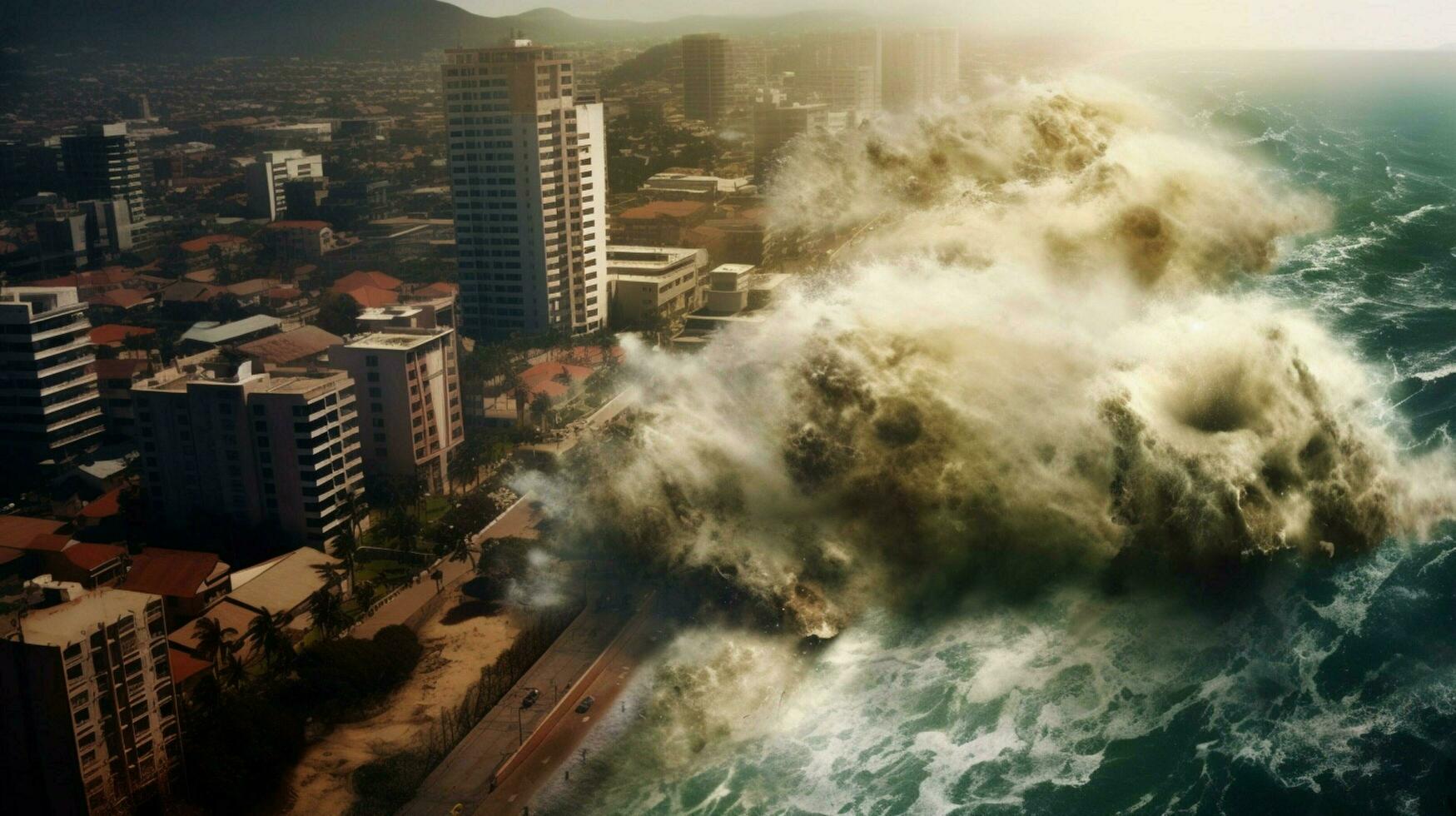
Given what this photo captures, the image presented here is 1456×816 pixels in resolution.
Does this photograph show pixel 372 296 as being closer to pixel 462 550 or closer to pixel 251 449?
pixel 251 449

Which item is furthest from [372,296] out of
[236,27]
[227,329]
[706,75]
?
[236,27]

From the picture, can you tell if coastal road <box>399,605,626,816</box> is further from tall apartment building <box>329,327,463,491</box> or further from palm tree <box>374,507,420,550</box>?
tall apartment building <box>329,327,463,491</box>

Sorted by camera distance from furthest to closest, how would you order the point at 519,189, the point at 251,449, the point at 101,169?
the point at 101,169 → the point at 519,189 → the point at 251,449

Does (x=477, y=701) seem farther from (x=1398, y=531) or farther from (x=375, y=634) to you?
(x=1398, y=531)

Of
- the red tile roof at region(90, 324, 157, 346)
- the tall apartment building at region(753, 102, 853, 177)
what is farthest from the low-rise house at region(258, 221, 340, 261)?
the tall apartment building at region(753, 102, 853, 177)

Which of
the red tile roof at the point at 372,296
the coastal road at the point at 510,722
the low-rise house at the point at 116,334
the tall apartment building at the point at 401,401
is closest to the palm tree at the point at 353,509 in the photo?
the tall apartment building at the point at 401,401

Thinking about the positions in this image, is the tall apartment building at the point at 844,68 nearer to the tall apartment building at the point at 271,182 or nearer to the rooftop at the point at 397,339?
the tall apartment building at the point at 271,182
